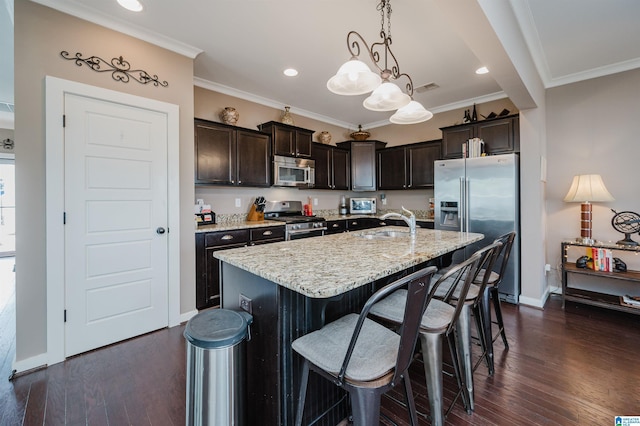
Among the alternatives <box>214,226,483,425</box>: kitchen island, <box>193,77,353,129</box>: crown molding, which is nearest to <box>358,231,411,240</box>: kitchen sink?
<box>214,226,483,425</box>: kitchen island

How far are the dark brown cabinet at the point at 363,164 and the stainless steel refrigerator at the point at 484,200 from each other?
1.49 meters

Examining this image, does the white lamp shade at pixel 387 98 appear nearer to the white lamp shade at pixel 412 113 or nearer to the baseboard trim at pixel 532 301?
the white lamp shade at pixel 412 113

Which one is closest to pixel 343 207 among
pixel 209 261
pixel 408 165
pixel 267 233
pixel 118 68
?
pixel 408 165

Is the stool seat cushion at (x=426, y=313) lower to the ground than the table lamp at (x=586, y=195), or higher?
lower

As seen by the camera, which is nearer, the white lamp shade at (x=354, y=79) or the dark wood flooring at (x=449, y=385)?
the dark wood flooring at (x=449, y=385)

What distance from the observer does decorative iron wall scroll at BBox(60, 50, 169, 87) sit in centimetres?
221

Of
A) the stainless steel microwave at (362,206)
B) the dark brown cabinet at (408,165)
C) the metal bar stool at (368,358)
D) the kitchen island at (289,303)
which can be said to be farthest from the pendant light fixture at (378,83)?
the stainless steel microwave at (362,206)

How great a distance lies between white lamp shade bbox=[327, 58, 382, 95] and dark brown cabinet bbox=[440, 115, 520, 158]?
2535mm

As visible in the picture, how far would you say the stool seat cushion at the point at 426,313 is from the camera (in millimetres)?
1333

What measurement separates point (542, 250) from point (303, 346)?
3410 mm

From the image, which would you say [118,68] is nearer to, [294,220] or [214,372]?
[294,220]

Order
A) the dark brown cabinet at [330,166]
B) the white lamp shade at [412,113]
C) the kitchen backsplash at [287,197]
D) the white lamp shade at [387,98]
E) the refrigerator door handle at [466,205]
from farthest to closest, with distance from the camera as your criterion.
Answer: the dark brown cabinet at [330,166] < the kitchen backsplash at [287,197] < the refrigerator door handle at [466,205] < the white lamp shade at [412,113] < the white lamp shade at [387,98]

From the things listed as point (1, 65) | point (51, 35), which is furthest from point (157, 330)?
point (1, 65)

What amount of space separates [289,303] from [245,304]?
12.3 inches
